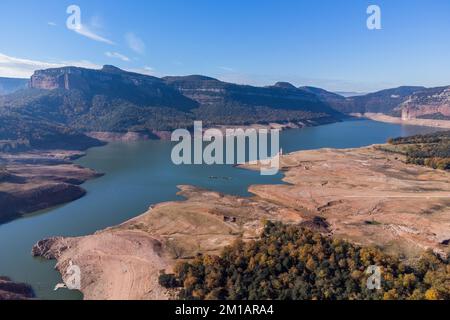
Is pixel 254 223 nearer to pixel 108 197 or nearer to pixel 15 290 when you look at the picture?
pixel 15 290

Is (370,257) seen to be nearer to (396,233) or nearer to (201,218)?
(396,233)

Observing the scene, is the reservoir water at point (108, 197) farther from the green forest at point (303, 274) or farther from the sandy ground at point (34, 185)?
the green forest at point (303, 274)

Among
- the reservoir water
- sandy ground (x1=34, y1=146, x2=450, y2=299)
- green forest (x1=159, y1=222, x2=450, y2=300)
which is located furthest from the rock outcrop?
green forest (x1=159, y1=222, x2=450, y2=300)

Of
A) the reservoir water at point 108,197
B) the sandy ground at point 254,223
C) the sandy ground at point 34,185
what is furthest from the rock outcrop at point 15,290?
the sandy ground at point 34,185

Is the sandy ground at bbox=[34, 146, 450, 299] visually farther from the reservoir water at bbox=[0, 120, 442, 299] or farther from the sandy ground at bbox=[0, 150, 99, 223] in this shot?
the sandy ground at bbox=[0, 150, 99, 223]

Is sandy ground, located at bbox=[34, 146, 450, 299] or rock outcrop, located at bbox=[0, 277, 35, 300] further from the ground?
sandy ground, located at bbox=[34, 146, 450, 299]

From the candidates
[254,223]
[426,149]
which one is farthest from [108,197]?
[426,149]

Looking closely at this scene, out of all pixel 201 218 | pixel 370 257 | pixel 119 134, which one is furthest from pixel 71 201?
pixel 119 134
